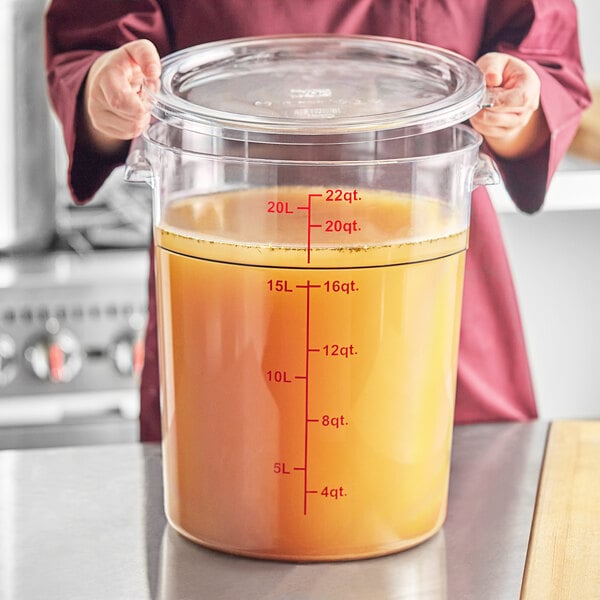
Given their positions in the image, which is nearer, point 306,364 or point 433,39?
point 306,364

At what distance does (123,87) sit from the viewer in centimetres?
68

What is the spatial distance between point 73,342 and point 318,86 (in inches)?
30.4

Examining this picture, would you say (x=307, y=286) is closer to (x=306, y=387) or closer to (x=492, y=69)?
(x=306, y=387)

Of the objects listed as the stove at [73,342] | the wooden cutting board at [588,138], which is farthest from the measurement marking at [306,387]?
the stove at [73,342]

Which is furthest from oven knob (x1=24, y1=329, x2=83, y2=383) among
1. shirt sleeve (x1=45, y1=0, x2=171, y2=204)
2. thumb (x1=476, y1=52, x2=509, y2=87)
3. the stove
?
thumb (x1=476, y1=52, x2=509, y2=87)

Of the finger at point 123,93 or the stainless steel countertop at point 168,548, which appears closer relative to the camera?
the stainless steel countertop at point 168,548

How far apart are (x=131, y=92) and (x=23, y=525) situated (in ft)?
0.90

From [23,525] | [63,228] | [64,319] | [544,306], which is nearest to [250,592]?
[23,525]

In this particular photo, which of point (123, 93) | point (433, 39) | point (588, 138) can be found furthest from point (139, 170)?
point (588, 138)

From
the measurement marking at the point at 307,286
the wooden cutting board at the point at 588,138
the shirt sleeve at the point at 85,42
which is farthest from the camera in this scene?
the wooden cutting board at the point at 588,138

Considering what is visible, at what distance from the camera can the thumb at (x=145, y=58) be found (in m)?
0.65

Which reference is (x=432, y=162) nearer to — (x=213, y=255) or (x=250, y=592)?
(x=213, y=255)

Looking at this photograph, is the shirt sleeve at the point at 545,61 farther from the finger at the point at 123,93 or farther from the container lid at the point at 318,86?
the finger at the point at 123,93

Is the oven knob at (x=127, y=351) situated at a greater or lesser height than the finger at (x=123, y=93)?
lesser
